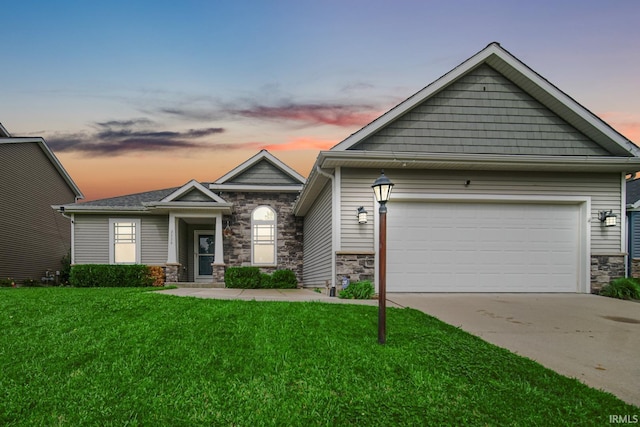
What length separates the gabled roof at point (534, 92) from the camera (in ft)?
30.0

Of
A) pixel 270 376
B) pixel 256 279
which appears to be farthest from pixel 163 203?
pixel 270 376

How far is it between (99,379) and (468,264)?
775 centimetres

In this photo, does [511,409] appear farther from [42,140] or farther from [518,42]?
[42,140]

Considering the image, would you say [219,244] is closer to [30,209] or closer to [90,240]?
[90,240]

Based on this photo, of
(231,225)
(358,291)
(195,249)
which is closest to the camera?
(358,291)

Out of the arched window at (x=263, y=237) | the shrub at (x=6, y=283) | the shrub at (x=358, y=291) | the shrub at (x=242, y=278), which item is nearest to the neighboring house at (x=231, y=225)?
the arched window at (x=263, y=237)

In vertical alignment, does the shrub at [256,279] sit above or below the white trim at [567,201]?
below

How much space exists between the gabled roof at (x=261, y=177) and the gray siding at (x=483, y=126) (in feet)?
21.8

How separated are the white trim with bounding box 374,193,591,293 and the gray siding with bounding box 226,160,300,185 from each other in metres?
7.28

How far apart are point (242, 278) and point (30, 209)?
11.3 m

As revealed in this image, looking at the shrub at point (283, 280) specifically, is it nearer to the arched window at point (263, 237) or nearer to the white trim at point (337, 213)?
the arched window at point (263, 237)

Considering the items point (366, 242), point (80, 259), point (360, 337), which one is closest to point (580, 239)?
point (366, 242)

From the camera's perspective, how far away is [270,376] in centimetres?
377

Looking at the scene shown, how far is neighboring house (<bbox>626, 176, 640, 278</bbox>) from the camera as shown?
42.7 ft
